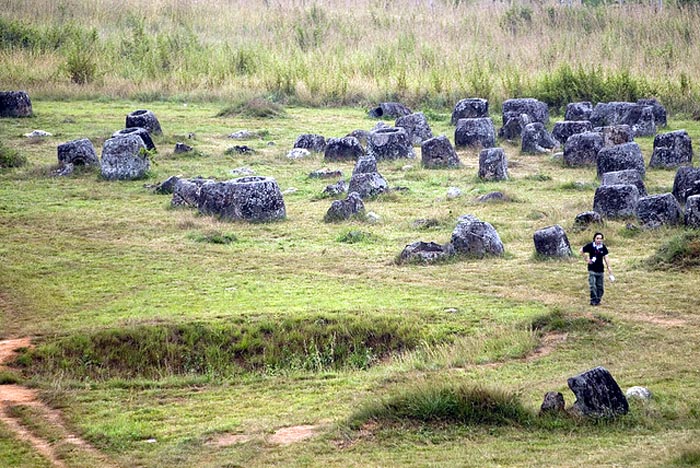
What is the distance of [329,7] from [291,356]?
3801 cm

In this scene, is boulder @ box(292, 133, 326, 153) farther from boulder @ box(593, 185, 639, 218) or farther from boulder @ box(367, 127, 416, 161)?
boulder @ box(593, 185, 639, 218)

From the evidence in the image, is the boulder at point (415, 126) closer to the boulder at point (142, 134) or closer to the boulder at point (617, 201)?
the boulder at point (142, 134)

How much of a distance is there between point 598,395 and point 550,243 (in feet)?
22.6

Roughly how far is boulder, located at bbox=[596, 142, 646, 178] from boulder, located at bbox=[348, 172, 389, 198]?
15.6ft

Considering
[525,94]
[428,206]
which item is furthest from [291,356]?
[525,94]

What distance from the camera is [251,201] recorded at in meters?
21.1

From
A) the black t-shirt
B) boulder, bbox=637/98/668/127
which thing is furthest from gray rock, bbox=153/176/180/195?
boulder, bbox=637/98/668/127

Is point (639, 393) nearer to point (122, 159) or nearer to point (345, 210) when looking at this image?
point (345, 210)

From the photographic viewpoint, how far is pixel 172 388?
13.0m

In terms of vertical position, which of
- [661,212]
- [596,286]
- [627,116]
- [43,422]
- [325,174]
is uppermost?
[627,116]

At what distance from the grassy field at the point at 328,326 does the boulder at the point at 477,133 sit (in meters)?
4.50

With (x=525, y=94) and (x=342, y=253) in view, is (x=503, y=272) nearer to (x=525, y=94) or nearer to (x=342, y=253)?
(x=342, y=253)

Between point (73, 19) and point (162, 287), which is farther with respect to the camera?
point (73, 19)

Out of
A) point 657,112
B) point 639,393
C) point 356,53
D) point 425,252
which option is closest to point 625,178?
point 425,252
